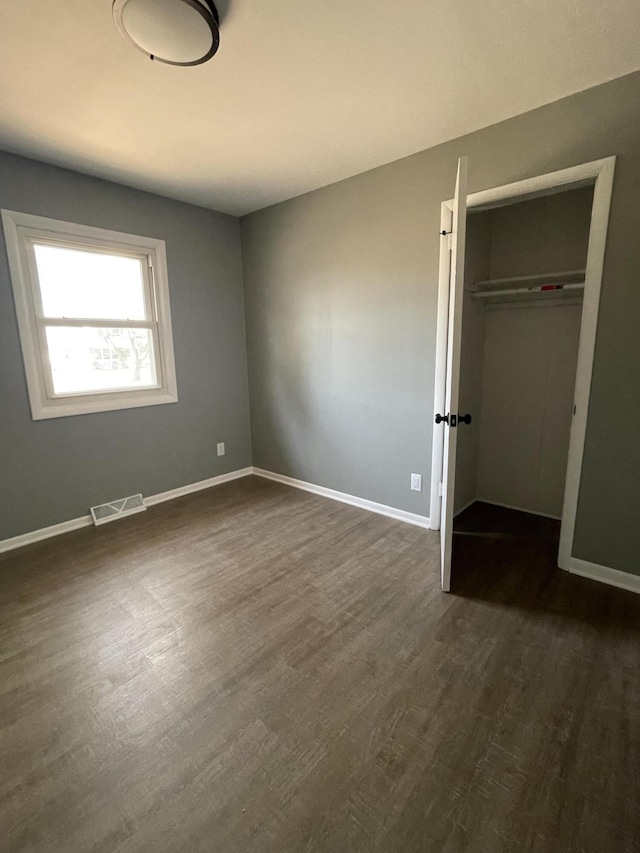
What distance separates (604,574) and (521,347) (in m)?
1.68

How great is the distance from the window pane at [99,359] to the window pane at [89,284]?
0.44 ft

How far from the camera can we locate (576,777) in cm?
117

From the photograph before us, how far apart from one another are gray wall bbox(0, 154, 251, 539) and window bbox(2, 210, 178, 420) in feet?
0.24

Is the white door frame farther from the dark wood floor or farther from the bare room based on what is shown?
the dark wood floor

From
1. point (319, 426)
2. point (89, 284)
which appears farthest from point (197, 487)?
point (89, 284)

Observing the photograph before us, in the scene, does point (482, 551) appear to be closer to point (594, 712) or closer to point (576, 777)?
point (594, 712)

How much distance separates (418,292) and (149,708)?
2.64m

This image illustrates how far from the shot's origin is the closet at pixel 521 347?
2.68 metres

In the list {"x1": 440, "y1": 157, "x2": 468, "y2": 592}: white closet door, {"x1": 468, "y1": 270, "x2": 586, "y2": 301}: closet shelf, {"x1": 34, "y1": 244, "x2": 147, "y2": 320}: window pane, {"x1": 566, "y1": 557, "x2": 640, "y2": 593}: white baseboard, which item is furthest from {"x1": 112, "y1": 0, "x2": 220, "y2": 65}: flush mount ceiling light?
{"x1": 566, "y1": 557, "x2": 640, "y2": 593}: white baseboard

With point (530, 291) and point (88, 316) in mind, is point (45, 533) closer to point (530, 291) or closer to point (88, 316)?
point (88, 316)

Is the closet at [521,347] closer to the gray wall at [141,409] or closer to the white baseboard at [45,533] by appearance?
the gray wall at [141,409]

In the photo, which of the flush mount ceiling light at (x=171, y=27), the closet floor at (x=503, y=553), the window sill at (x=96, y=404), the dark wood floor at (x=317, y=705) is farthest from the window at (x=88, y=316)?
the closet floor at (x=503, y=553)

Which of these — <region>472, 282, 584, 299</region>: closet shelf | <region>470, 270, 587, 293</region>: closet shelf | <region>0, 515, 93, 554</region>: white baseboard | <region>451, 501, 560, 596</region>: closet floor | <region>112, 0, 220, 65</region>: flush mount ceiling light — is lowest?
<region>451, 501, 560, 596</region>: closet floor

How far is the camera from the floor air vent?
9.74ft
